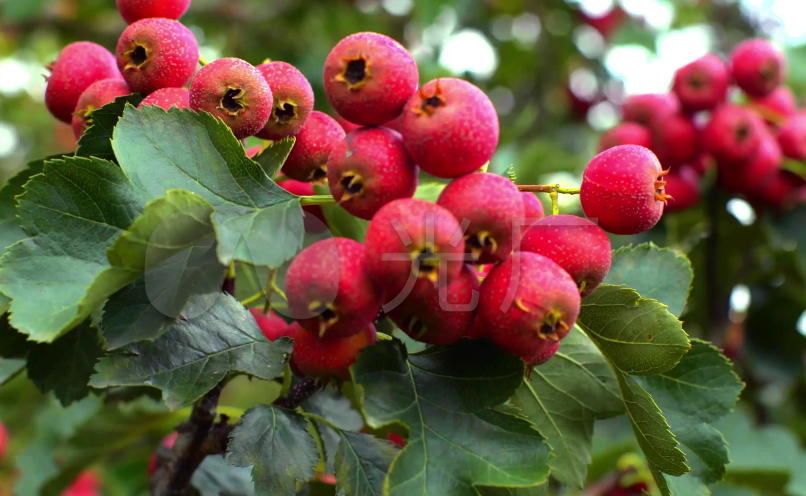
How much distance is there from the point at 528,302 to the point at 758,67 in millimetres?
1707

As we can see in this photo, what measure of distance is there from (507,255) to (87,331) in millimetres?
703

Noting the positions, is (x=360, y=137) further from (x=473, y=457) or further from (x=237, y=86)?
(x=473, y=457)

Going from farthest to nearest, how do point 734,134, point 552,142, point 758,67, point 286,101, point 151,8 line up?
1. point 552,142
2. point 758,67
3. point 734,134
4. point 151,8
5. point 286,101

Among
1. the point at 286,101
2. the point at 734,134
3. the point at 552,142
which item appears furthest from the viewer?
the point at 552,142

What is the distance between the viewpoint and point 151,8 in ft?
3.63

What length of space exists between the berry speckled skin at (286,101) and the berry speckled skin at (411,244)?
26 centimetres

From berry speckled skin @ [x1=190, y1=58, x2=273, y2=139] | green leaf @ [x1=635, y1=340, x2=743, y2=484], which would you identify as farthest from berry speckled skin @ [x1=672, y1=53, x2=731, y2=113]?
berry speckled skin @ [x1=190, y1=58, x2=273, y2=139]

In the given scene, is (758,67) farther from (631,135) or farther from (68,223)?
(68,223)

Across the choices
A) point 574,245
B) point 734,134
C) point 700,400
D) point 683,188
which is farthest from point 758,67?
point 574,245

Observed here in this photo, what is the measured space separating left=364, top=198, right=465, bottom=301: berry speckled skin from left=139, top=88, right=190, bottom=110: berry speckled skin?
346 mm

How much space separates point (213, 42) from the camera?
3537mm

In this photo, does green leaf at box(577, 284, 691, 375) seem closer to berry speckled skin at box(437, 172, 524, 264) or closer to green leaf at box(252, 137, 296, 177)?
berry speckled skin at box(437, 172, 524, 264)

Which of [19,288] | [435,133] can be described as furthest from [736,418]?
[19,288]

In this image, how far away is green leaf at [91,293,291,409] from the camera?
0.91 metres
